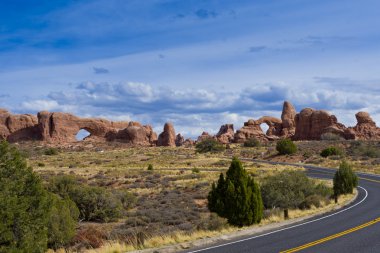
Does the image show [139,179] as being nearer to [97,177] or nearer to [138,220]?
[97,177]

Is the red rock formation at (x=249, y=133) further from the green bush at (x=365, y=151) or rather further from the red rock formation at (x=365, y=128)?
the green bush at (x=365, y=151)

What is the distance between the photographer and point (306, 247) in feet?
41.4

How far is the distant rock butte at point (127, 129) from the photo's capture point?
106m

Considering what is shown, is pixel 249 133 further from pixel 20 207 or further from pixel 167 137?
pixel 20 207

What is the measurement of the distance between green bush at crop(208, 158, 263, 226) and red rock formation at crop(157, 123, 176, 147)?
93201 mm

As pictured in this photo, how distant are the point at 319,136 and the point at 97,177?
77047 millimetres

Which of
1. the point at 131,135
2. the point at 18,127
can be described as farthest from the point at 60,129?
the point at 131,135

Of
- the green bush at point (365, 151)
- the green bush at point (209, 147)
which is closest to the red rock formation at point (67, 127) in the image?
the green bush at point (209, 147)

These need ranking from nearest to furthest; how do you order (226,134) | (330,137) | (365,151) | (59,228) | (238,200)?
(59,228) → (238,200) → (365,151) → (330,137) → (226,134)

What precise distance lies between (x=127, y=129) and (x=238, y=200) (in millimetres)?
94640

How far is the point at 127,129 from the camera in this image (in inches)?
4392

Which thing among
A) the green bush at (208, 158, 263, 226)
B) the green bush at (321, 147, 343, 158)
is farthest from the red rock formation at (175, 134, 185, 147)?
the green bush at (208, 158, 263, 226)

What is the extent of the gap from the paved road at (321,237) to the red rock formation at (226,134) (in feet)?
317

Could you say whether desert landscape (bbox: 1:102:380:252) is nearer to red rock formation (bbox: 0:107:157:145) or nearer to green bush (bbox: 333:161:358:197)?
red rock formation (bbox: 0:107:157:145)
